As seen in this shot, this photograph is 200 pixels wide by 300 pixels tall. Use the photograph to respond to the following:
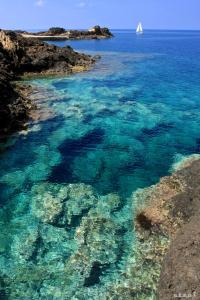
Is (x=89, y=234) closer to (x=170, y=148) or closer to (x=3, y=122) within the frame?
(x=170, y=148)

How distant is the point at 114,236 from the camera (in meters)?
18.6

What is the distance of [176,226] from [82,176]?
802 centimetres

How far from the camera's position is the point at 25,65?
2271 inches

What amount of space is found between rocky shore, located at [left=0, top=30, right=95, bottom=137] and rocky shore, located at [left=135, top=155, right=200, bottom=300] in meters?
16.7

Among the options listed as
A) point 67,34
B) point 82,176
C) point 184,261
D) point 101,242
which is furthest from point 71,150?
point 67,34

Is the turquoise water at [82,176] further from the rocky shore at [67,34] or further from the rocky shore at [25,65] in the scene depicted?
the rocky shore at [67,34]

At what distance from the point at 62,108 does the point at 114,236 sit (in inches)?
892

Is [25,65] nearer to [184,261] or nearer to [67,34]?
[184,261]

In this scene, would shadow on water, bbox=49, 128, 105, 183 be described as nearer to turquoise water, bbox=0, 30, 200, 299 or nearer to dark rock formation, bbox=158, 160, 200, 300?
turquoise water, bbox=0, 30, 200, 299

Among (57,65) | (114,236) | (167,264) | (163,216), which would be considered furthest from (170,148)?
(57,65)

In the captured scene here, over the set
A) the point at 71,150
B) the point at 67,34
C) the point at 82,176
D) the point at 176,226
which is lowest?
the point at 176,226

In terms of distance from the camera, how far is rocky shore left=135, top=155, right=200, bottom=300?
13.8m

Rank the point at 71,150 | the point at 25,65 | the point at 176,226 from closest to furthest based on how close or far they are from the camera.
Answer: the point at 176,226 < the point at 71,150 < the point at 25,65

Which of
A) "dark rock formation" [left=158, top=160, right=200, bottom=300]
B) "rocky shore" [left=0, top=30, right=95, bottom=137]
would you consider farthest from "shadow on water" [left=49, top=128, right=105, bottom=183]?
"dark rock formation" [left=158, top=160, right=200, bottom=300]
